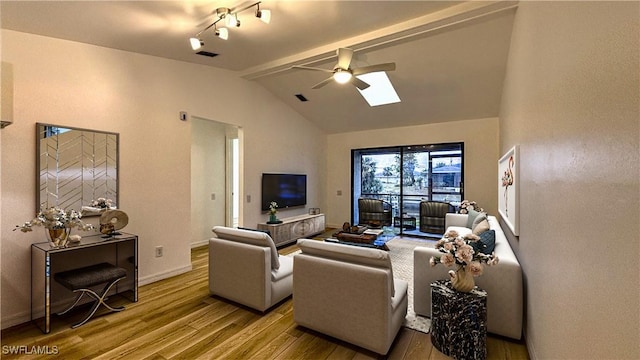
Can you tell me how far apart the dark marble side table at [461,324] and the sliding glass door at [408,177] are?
3.82 m

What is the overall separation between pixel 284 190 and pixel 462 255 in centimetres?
421

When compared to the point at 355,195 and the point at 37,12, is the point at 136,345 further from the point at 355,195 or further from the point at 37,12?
the point at 355,195

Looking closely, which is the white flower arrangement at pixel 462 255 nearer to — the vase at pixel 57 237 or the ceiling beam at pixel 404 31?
the ceiling beam at pixel 404 31

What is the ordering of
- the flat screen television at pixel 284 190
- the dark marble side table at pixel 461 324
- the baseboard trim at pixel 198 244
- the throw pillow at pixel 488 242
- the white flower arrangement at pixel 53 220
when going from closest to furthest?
the dark marble side table at pixel 461 324
the white flower arrangement at pixel 53 220
the throw pillow at pixel 488 242
the baseboard trim at pixel 198 244
the flat screen television at pixel 284 190

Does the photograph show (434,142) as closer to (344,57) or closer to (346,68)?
(346,68)

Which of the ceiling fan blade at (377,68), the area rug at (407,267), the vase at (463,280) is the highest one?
the ceiling fan blade at (377,68)

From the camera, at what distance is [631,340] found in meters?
0.86

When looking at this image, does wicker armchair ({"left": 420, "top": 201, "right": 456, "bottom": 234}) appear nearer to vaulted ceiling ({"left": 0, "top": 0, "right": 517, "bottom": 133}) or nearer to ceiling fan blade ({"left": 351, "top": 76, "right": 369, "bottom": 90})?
vaulted ceiling ({"left": 0, "top": 0, "right": 517, "bottom": 133})

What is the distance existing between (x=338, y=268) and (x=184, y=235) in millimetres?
2757

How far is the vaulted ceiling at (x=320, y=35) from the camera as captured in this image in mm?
2523

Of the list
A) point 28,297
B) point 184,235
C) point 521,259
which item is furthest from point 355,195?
point 28,297

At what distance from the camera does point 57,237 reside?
2.55 metres

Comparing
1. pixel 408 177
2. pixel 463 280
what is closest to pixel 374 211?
pixel 408 177

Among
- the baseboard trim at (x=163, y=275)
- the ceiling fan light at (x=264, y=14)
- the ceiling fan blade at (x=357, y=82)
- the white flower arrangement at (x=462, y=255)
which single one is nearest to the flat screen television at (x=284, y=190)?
the baseboard trim at (x=163, y=275)
